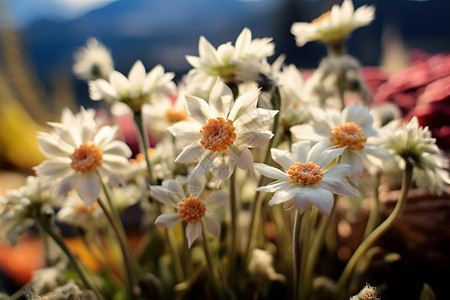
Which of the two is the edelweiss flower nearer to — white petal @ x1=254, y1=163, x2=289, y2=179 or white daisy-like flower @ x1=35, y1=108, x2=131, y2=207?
white petal @ x1=254, y1=163, x2=289, y2=179

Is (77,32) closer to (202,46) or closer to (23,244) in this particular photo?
(23,244)

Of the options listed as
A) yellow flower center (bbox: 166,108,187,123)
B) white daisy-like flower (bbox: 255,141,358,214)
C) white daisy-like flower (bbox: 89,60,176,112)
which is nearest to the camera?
white daisy-like flower (bbox: 255,141,358,214)

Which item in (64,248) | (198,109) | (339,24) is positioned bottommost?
(64,248)

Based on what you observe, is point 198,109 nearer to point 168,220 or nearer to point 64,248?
point 168,220

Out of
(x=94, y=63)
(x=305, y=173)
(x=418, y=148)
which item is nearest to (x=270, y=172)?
(x=305, y=173)

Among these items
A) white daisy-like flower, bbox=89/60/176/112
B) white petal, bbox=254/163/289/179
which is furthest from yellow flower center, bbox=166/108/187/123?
white petal, bbox=254/163/289/179

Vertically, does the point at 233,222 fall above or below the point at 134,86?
below
